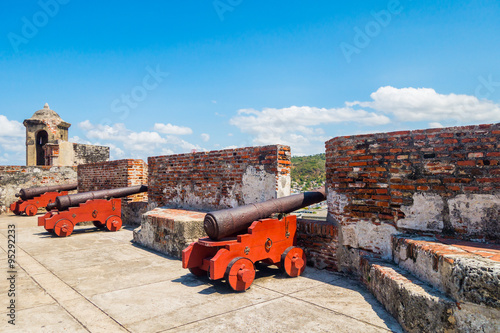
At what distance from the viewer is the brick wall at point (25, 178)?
12.8m

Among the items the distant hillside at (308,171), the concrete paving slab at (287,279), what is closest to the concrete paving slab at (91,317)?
the concrete paving slab at (287,279)

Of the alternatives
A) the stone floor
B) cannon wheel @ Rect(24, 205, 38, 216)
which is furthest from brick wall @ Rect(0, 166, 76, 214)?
the stone floor

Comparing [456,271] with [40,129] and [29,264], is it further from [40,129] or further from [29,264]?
[40,129]

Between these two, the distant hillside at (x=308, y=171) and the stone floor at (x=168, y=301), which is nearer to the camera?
the stone floor at (x=168, y=301)

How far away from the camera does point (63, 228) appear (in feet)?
25.4

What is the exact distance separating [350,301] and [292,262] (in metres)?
1.06

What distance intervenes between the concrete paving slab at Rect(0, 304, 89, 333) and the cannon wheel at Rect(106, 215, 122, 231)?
5.37m

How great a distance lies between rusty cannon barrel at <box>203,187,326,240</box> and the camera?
4.05m

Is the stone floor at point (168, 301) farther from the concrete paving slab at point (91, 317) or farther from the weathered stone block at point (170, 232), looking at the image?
the weathered stone block at point (170, 232)

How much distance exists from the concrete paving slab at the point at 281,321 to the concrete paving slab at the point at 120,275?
62.6 inches

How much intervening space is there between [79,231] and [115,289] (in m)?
5.49

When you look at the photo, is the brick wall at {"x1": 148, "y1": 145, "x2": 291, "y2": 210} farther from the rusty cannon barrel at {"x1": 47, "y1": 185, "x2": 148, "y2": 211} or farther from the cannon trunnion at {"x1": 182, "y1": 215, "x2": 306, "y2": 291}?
the cannon trunnion at {"x1": 182, "y1": 215, "x2": 306, "y2": 291}

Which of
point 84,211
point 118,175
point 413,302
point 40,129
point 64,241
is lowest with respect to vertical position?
point 64,241

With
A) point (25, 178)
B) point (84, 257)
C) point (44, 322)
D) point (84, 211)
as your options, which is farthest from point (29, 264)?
point (25, 178)
